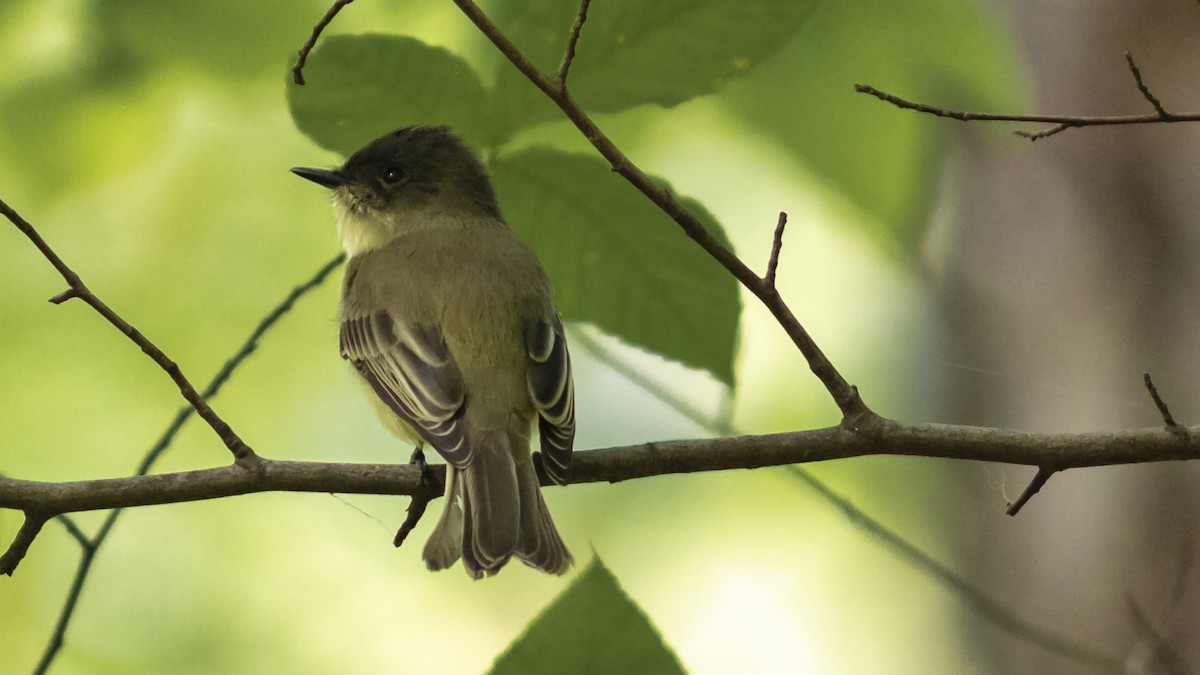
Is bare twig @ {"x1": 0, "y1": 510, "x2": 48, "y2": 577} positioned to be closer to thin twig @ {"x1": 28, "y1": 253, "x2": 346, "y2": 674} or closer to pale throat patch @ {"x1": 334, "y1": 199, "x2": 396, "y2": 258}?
thin twig @ {"x1": 28, "y1": 253, "x2": 346, "y2": 674}

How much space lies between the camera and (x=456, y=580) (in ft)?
11.5

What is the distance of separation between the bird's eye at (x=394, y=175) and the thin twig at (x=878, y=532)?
86 cm

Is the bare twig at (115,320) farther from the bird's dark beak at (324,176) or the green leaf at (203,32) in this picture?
the bird's dark beak at (324,176)

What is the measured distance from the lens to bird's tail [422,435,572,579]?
2.19 m

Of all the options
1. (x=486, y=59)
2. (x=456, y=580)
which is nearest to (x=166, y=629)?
(x=456, y=580)

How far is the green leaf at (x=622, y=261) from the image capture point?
1.99 meters

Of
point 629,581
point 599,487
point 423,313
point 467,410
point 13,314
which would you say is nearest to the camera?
point 467,410

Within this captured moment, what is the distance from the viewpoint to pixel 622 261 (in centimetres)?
203

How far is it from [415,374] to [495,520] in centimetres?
46

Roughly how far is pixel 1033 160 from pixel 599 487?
5.30ft

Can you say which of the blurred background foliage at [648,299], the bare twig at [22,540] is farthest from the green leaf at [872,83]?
the bare twig at [22,540]

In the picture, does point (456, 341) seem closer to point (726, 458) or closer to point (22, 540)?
point (726, 458)

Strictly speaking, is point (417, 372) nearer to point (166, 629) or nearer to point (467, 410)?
point (467, 410)

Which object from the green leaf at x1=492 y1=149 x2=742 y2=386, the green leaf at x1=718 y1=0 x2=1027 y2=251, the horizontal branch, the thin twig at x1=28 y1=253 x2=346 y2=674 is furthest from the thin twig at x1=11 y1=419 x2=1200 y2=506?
the green leaf at x1=718 y1=0 x2=1027 y2=251
